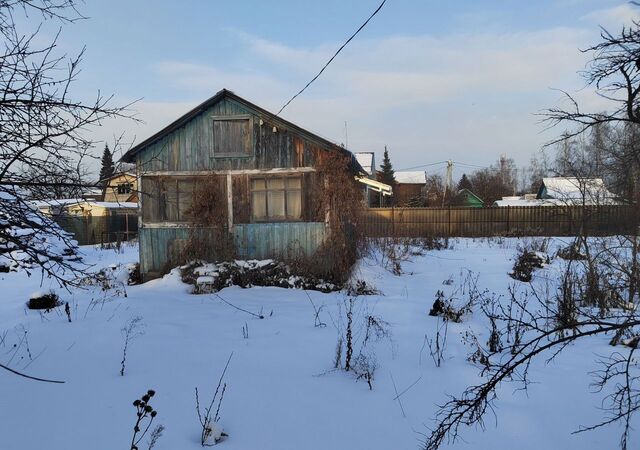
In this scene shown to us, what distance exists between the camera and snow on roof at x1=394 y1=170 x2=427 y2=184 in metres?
55.5

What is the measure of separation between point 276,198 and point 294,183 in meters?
0.64

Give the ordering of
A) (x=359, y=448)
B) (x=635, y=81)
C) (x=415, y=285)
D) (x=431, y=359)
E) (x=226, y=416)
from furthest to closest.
A: (x=415, y=285), (x=431, y=359), (x=226, y=416), (x=359, y=448), (x=635, y=81)

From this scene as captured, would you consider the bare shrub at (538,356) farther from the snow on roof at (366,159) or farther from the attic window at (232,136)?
the snow on roof at (366,159)

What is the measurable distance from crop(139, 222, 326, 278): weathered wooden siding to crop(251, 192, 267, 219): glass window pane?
0.97 feet

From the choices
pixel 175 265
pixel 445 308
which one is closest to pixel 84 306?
pixel 175 265

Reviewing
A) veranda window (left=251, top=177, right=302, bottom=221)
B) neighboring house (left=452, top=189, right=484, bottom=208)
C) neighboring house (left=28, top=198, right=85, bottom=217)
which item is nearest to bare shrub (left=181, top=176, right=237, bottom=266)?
veranda window (left=251, top=177, right=302, bottom=221)

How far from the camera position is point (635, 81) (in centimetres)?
254

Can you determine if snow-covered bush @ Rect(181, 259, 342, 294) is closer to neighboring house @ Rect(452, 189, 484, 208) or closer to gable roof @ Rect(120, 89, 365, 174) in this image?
gable roof @ Rect(120, 89, 365, 174)

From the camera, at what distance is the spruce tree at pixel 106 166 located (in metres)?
3.69

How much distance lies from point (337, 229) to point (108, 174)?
7.35 metres

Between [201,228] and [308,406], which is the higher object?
[201,228]

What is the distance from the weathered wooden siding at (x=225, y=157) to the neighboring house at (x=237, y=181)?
3 cm


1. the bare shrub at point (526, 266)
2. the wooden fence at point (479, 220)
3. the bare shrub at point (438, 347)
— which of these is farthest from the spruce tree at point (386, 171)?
the bare shrub at point (438, 347)

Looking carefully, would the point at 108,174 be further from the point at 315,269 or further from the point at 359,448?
the point at 315,269
